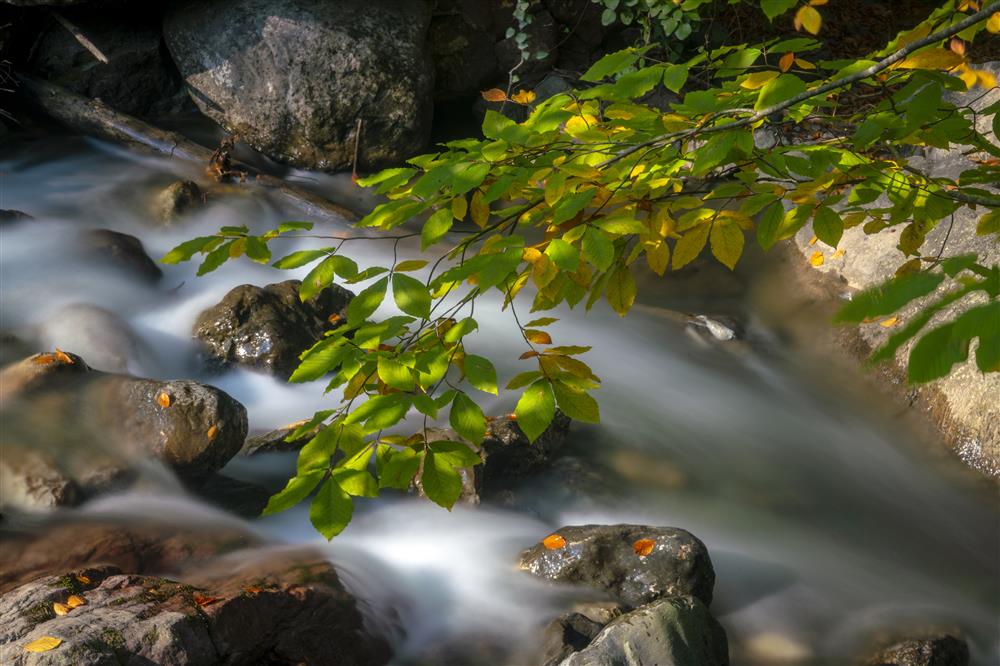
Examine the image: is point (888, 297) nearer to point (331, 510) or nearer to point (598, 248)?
point (598, 248)

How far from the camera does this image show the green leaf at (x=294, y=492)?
1596mm

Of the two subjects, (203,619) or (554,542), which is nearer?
(203,619)

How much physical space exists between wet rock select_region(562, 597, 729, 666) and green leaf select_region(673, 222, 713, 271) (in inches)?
55.3

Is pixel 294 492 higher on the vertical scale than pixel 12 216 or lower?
higher

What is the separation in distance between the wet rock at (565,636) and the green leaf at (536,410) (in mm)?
1868

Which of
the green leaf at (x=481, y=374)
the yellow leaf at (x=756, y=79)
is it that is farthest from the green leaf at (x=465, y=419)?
the yellow leaf at (x=756, y=79)

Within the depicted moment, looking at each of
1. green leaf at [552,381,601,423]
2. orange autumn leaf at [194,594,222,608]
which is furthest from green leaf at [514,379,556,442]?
orange autumn leaf at [194,594,222,608]

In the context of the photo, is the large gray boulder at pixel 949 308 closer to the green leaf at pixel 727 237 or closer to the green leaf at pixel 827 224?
the green leaf at pixel 827 224

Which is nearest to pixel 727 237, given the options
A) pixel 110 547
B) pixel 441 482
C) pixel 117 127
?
pixel 441 482

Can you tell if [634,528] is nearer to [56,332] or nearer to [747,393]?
[747,393]

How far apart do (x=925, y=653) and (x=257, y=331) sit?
4014 millimetres

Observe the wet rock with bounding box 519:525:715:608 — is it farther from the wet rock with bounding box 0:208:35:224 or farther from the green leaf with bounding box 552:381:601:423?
the wet rock with bounding box 0:208:35:224

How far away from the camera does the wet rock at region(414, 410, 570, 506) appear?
4.25 meters

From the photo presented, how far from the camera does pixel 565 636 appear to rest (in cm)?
330
